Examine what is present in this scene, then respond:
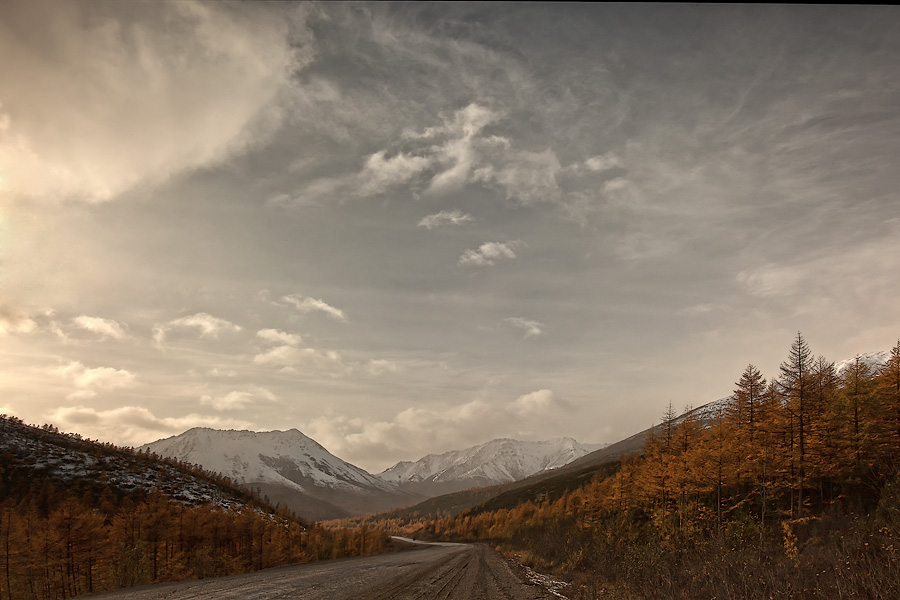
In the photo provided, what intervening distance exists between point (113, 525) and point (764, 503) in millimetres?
57142

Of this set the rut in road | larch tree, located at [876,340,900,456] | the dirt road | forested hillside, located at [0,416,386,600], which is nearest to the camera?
the dirt road

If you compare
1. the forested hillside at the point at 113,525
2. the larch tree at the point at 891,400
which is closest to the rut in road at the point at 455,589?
the forested hillside at the point at 113,525

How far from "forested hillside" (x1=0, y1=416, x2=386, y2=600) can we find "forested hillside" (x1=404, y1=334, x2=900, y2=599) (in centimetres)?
3043

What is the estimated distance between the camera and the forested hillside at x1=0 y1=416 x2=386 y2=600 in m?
35.2

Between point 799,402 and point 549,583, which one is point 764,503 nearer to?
point 799,402

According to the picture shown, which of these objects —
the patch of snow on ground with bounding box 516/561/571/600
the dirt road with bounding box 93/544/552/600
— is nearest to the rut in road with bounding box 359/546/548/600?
the dirt road with bounding box 93/544/552/600

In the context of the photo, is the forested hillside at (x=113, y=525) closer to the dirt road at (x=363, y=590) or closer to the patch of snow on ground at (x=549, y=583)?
the dirt road at (x=363, y=590)

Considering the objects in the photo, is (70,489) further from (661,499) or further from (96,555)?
(661,499)

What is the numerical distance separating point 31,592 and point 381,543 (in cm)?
7879

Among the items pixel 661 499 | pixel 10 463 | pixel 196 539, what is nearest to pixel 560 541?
pixel 661 499

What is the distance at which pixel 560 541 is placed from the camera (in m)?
42.1

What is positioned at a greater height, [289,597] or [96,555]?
[289,597]

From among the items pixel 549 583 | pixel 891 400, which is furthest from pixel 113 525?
pixel 891 400

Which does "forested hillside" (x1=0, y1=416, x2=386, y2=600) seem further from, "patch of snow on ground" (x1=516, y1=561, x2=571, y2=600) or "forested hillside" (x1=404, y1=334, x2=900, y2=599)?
"forested hillside" (x1=404, y1=334, x2=900, y2=599)
